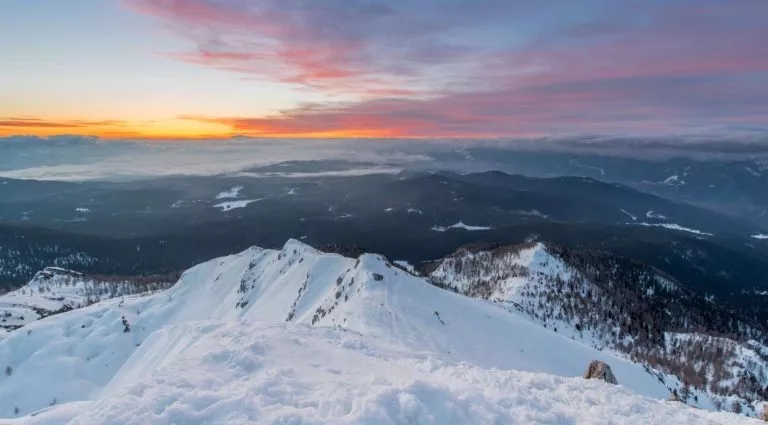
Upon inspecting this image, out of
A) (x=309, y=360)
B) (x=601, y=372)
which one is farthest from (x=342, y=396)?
(x=601, y=372)

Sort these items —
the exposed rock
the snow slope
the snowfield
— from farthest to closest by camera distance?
the exposed rock < the snowfield < the snow slope

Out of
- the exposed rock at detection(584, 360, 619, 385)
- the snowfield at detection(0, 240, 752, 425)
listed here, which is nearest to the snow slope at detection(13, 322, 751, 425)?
the snowfield at detection(0, 240, 752, 425)

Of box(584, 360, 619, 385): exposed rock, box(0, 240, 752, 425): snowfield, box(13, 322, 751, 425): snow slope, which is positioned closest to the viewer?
box(13, 322, 751, 425): snow slope

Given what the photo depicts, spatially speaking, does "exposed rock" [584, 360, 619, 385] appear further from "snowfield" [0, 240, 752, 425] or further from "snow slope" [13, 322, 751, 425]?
"snow slope" [13, 322, 751, 425]

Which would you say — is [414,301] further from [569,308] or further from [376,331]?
[569,308]

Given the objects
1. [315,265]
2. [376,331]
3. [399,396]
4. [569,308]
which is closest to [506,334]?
[376,331]

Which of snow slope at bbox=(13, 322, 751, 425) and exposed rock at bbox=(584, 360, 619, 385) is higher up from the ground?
snow slope at bbox=(13, 322, 751, 425)

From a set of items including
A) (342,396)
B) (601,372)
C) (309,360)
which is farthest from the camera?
(601,372)

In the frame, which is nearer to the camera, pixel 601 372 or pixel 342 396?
→ pixel 342 396

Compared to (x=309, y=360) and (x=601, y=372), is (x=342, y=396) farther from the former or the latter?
(x=601, y=372)
